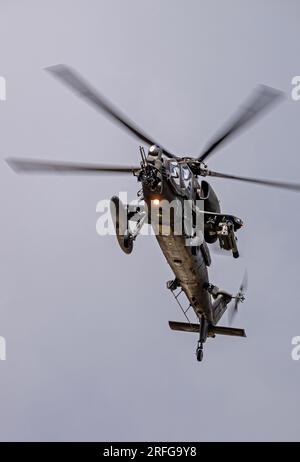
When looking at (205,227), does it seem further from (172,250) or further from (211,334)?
(211,334)

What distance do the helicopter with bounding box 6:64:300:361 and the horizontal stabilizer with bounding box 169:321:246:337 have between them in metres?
2.55

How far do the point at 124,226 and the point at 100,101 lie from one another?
5931 mm

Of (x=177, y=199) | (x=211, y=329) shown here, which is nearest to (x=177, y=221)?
(x=177, y=199)

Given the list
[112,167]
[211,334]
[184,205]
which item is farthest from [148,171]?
[211,334]

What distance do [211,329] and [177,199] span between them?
1054 cm

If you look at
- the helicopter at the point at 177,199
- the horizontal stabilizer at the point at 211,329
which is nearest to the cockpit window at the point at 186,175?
the helicopter at the point at 177,199

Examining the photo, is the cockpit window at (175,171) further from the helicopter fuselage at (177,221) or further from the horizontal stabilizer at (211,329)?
the horizontal stabilizer at (211,329)

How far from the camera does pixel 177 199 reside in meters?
24.5

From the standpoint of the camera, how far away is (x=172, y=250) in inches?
1024

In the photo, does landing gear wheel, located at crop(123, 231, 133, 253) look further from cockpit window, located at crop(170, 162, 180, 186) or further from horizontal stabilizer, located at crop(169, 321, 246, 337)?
horizontal stabilizer, located at crop(169, 321, 246, 337)

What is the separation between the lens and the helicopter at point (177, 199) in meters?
21.8

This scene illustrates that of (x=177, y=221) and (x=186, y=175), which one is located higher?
(x=186, y=175)

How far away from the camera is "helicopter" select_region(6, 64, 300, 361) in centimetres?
2180

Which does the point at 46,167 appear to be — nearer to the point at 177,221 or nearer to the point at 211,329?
the point at 177,221
